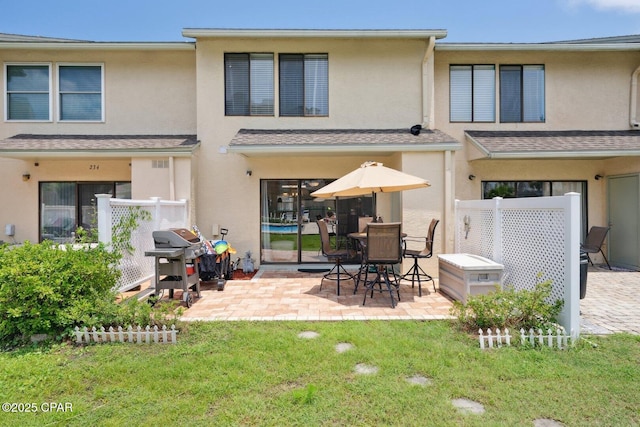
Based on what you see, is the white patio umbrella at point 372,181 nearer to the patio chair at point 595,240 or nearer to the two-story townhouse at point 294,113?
the two-story townhouse at point 294,113

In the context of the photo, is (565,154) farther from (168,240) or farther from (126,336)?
(126,336)

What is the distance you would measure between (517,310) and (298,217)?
6.52 m

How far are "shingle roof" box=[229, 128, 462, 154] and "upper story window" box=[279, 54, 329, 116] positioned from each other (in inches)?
37.7

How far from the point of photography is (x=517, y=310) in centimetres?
483

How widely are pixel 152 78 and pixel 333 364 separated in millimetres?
10506

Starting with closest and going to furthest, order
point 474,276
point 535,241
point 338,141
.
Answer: point 535,241 < point 474,276 < point 338,141

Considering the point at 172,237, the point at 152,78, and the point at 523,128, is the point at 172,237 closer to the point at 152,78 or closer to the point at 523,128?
the point at 152,78

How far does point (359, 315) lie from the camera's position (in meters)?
5.71

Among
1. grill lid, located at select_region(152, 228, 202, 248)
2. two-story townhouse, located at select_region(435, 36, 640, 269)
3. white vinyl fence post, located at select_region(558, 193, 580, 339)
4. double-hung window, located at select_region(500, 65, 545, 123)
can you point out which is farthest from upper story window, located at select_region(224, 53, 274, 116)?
white vinyl fence post, located at select_region(558, 193, 580, 339)

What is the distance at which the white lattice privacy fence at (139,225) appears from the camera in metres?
5.81

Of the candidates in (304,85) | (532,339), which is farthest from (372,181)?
(304,85)

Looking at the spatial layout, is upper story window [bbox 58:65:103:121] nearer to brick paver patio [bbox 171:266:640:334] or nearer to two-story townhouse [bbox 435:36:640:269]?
brick paver patio [bbox 171:266:640:334]

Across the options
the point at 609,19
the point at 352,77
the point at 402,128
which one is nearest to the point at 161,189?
the point at 352,77

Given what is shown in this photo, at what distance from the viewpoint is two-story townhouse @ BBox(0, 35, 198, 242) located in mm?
10438
